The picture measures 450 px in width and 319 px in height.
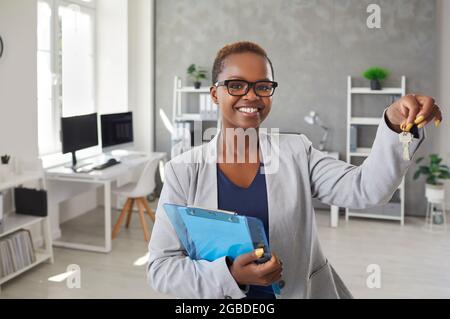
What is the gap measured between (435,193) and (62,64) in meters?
3.85

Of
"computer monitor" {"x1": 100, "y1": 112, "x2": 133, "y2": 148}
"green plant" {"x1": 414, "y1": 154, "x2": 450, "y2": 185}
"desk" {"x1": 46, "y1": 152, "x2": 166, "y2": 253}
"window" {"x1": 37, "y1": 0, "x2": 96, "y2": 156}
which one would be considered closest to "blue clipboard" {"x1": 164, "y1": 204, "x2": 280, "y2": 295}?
"desk" {"x1": 46, "y1": 152, "x2": 166, "y2": 253}

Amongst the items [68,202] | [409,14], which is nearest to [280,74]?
[409,14]

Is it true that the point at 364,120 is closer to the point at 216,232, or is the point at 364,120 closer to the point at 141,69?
the point at 141,69

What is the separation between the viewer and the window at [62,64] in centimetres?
450

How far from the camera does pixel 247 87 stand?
2.89 feet

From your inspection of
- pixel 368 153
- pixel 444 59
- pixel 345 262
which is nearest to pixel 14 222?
pixel 345 262

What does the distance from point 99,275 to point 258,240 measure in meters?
2.87

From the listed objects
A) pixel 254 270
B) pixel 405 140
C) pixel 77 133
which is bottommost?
pixel 254 270

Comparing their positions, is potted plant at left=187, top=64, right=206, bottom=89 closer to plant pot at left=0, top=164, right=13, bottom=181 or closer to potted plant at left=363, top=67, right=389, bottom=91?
potted plant at left=363, top=67, right=389, bottom=91

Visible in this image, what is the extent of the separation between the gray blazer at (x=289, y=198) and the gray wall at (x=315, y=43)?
428 cm

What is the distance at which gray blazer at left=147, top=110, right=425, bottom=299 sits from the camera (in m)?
0.83

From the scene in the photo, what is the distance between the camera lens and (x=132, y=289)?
10.4ft

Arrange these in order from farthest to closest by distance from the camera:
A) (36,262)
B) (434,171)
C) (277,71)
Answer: (277,71) < (434,171) < (36,262)
